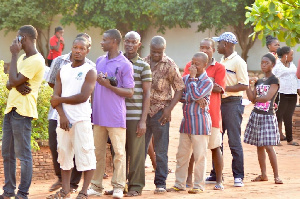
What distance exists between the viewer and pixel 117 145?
7.56m

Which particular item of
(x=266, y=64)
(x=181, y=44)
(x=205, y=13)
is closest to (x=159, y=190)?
(x=266, y=64)

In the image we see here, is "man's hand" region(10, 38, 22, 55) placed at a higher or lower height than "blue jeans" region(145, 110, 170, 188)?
higher

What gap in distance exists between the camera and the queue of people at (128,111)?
23.2 feet

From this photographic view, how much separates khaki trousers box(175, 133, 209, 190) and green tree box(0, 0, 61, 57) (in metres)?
21.3

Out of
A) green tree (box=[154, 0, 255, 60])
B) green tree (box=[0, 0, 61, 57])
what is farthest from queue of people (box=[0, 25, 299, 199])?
green tree (box=[0, 0, 61, 57])

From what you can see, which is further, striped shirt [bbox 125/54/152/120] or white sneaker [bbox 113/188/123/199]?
striped shirt [bbox 125/54/152/120]

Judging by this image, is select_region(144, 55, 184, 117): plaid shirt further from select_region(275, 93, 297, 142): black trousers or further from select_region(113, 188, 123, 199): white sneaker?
select_region(275, 93, 297, 142): black trousers

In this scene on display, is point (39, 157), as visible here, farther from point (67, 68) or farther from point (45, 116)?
point (67, 68)

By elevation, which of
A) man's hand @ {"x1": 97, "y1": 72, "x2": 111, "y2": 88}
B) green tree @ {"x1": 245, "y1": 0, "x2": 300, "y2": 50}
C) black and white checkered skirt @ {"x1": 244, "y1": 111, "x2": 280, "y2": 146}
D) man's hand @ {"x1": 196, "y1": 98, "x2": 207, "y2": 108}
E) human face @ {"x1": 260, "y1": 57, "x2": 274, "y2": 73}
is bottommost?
black and white checkered skirt @ {"x1": 244, "y1": 111, "x2": 280, "y2": 146}

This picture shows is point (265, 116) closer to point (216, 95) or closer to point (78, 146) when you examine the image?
point (216, 95)

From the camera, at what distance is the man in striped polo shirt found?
7.71 metres

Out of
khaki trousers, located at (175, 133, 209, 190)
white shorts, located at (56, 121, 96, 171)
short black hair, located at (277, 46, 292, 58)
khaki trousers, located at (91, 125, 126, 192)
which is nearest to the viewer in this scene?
white shorts, located at (56, 121, 96, 171)

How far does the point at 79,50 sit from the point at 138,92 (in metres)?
0.98

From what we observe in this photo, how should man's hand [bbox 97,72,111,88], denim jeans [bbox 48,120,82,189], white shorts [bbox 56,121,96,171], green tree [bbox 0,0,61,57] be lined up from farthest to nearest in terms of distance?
green tree [bbox 0,0,61,57] → denim jeans [bbox 48,120,82,189] → man's hand [bbox 97,72,111,88] → white shorts [bbox 56,121,96,171]
